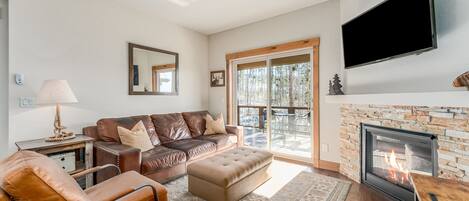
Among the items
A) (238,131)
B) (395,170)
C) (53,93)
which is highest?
(53,93)

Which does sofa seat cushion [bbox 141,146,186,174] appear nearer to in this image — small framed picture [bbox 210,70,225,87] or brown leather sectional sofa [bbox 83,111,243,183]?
brown leather sectional sofa [bbox 83,111,243,183]

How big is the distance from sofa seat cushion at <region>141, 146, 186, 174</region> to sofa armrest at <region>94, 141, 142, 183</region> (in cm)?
10

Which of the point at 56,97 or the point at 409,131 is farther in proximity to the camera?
the point at 56,97

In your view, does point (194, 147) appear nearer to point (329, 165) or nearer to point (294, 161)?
point (294, 161)

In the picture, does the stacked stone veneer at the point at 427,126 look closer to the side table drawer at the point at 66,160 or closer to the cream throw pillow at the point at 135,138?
the cream throw pillow at the point at 135,138

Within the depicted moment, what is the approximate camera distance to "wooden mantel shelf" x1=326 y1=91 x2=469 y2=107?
1565 mm

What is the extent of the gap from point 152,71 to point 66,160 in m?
1.89

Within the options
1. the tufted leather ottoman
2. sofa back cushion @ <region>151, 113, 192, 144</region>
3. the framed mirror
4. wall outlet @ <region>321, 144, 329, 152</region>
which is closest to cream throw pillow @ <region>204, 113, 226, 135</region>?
sofa back cushion @ <region>151, 113, 192, 144</region>

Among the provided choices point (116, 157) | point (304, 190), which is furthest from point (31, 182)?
point (304, 190)

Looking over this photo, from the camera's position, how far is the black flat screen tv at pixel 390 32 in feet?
5.95

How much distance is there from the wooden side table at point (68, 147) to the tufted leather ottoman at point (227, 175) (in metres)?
1.23

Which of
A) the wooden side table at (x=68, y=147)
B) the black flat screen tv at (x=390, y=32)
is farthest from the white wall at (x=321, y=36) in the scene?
the wooden side table at (x=68, y=147)

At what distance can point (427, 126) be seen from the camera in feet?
6.39

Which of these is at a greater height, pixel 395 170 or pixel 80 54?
pixel 80 54
